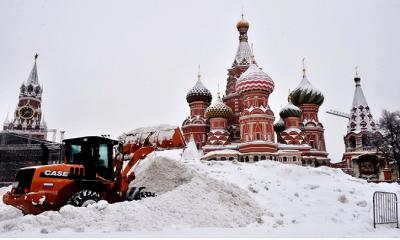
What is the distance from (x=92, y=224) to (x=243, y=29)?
4233 cm

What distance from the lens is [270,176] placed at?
13.2 metres

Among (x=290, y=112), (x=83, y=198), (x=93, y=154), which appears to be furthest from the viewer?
(x=290, y=112)

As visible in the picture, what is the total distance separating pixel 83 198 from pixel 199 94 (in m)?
34.5

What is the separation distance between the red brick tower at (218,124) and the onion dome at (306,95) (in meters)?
9.37

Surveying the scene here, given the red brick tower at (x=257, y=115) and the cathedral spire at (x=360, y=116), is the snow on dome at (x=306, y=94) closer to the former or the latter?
the cathedral spire at (x=360, y=116)

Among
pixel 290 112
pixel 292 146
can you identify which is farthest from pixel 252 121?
pixel 290 112

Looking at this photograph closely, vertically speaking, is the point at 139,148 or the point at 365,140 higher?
the point at 365,140

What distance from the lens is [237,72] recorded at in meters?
43.6

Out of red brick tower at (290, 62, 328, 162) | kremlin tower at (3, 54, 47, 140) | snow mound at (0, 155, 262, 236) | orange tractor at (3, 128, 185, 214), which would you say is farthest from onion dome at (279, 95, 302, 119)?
kremlin tower at (3, 54, 47, 140)

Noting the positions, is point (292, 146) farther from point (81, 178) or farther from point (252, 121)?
point (81, 178)

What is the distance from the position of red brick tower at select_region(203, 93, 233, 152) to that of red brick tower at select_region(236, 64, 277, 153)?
8.38ft

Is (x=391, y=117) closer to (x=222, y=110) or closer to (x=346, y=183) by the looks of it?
(x=222, y=110)

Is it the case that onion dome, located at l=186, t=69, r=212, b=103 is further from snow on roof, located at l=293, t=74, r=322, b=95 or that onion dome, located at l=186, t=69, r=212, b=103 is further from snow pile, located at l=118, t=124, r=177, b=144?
snow pile, located at l=118, t=124, r=177, b=144

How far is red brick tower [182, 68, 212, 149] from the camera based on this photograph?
4042cm
